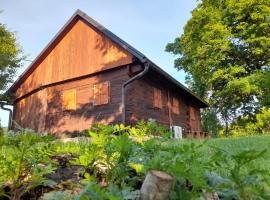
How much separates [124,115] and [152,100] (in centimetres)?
276

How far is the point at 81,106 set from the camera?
52.2 ft

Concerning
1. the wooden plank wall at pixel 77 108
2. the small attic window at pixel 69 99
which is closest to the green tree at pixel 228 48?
the wooden plank wall at pixel 77 108

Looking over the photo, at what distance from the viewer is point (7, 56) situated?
22.9m

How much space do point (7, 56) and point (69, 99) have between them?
8.97m

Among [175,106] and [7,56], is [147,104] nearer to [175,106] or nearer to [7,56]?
[175,106]

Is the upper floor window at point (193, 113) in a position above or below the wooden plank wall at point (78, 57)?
below

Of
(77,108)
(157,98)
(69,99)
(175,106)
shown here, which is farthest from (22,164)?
(175,106)

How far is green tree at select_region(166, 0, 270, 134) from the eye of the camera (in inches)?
859

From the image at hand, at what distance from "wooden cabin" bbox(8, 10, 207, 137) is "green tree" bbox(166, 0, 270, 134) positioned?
12.7 ft

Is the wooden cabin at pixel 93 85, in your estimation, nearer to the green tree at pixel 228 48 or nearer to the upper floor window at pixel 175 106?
the upper floor window at pixel 175 106

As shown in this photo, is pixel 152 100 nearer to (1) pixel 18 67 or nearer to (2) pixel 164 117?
(2) pixel 164 117

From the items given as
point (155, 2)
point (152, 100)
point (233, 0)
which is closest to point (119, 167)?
point (152, 100)

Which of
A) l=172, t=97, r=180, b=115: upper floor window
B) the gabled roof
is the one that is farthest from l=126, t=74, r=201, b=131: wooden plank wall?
the gabled roof

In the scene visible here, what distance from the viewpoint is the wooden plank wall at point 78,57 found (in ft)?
49.6
